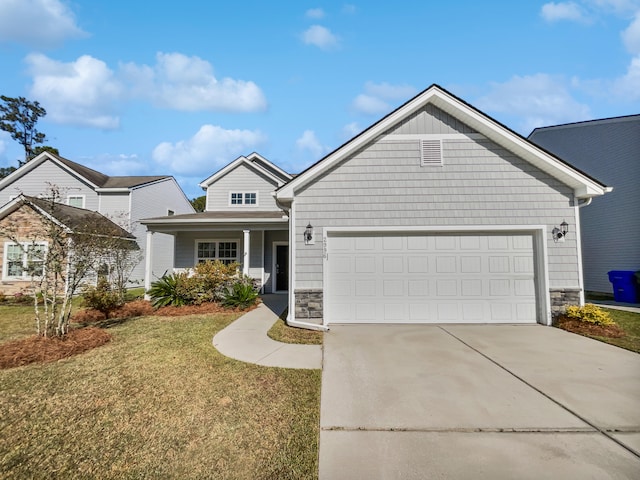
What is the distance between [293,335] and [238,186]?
11595 mm

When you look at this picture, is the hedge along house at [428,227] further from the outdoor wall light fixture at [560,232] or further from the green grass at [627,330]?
the green grass at [627,330]

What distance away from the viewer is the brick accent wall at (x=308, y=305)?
7656mm

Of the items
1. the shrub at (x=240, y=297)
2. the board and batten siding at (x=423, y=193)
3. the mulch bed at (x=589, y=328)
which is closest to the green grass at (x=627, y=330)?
the mulch bed at (x=589, y=328)

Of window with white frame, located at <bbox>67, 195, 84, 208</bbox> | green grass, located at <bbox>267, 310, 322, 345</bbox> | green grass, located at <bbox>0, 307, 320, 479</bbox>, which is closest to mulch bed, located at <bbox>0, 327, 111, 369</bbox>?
green grass, located at <bbox>0, 307, 320, 479</bbox>

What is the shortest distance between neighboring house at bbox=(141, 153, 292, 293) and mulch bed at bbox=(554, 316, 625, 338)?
9223 millimetres

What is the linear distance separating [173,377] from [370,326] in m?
4.57

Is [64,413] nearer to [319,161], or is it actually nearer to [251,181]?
[319,161]

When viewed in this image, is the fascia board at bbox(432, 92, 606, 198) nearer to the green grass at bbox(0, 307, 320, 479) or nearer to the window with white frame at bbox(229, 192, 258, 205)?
the green grass at bbox(0, 307, 320, 479)

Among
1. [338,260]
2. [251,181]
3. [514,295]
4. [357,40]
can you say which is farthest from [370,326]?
[251,181]

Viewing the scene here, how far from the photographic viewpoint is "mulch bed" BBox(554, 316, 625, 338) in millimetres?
6641

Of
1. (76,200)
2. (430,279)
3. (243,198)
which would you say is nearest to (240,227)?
(243,198)

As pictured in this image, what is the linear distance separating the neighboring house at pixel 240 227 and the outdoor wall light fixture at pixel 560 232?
8.64m

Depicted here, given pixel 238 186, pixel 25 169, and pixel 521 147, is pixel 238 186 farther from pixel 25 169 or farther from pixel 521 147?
pixel 25 169

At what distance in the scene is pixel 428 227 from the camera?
307 inches
